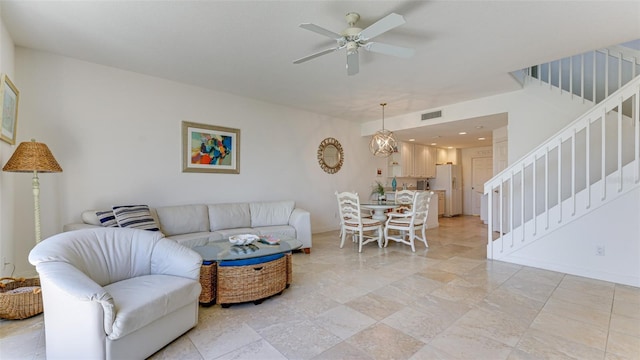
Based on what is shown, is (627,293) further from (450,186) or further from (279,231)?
(450,186)

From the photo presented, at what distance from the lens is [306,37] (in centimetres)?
285

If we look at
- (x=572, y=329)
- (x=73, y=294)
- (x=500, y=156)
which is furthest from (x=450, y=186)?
(x=73, y=294)

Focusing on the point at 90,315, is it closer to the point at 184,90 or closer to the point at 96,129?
the point at 96,129

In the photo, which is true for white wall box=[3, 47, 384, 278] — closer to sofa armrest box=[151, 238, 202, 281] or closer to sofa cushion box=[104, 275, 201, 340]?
sofa armrest box=[151, 238, 202, 281]

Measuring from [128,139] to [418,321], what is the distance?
4.16 meters

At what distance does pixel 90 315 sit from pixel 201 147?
127 inches

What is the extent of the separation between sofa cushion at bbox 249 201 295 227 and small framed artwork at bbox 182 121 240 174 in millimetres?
756

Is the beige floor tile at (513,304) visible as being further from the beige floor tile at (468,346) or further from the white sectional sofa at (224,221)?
the white sectional sofa at (224,221)

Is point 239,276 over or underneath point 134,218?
underneath

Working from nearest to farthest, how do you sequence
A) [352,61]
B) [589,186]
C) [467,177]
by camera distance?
[352,61] < [589,186] < [467,177]

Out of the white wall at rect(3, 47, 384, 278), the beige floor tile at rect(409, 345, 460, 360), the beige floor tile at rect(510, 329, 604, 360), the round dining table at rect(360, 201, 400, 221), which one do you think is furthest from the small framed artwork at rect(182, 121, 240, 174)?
the beige floor tile at rect(510, 329, 604, 360)

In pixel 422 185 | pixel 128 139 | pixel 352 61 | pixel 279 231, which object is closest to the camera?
pixel 352 61

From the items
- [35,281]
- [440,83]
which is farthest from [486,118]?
[35,281]

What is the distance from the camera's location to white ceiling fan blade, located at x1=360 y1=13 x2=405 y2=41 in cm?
209
